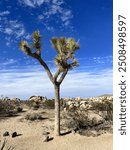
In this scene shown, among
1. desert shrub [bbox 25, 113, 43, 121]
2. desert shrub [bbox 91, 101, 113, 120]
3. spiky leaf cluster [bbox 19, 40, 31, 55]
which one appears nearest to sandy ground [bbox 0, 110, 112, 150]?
desert shrub [bbox 25, 113, 43, 121]

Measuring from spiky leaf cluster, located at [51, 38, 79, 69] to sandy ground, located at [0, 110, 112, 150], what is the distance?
2.84 m

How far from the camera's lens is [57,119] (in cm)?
1526

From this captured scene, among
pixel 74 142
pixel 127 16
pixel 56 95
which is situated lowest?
pixel 74 142

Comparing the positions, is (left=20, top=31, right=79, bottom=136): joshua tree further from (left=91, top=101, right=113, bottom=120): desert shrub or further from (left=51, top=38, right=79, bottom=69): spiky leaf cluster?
(left=91, top=101, right=113, bottom=120): desert shrub

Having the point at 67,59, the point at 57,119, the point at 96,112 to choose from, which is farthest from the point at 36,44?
the point at 96,112

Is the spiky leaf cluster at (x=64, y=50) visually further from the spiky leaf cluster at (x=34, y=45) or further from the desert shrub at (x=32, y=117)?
the desert shrub at (x=32, y=117)

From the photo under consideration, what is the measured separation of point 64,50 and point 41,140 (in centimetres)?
356

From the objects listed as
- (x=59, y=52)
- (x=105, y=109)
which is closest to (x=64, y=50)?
(x=59, y=52)

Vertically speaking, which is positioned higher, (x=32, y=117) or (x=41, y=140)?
(x=32, y=117)

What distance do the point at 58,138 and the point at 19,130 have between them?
2060 mm

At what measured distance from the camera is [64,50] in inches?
563

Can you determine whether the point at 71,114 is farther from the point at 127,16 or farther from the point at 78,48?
the point at 127,16

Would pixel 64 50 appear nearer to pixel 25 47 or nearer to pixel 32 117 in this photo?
pixel 25 47

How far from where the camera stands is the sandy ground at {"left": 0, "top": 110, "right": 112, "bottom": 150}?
45.1ft
